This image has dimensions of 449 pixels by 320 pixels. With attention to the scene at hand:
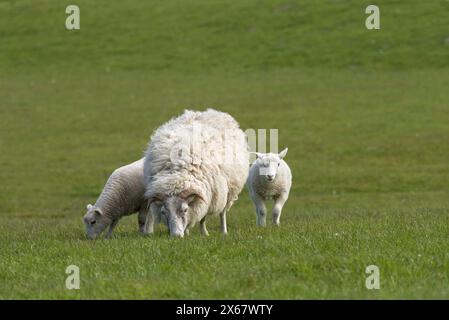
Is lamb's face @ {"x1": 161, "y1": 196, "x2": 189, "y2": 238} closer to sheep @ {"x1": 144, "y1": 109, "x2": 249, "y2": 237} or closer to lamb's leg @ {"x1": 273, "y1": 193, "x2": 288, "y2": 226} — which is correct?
sheep @ {"x1": 144, "y1": 109, "x2": 249, "y2": 237}

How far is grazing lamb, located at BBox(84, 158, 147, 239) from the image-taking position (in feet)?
46.7

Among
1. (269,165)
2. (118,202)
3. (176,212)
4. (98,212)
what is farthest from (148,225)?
(269,165)

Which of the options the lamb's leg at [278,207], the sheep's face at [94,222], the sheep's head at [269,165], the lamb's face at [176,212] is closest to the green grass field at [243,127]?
the sheep's face at [94,222]

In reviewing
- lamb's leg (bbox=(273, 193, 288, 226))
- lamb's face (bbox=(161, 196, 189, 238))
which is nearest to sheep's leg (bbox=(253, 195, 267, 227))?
lamb's leg (bbox=(273, 193, 288, 226))

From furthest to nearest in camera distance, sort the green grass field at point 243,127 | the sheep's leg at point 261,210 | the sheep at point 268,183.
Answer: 1. the sheep's leg at point 261,210
2. the sheep at point 268,183
3. the green grass field at point 243,127

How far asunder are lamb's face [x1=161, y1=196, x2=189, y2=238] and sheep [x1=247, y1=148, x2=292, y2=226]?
2677mm

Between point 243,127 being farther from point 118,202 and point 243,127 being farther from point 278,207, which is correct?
point 118,202

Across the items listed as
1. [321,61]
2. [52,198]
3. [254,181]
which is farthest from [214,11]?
[254,181]

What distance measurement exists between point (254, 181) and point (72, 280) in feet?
22.6

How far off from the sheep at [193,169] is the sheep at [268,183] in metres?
0.45

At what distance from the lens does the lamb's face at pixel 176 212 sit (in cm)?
1230

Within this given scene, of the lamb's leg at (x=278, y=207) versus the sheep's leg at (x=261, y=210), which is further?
the sheep's leg at (x=261, y=210)

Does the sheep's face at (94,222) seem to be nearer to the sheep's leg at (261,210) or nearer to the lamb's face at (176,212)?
the lamb's face at (176,212)

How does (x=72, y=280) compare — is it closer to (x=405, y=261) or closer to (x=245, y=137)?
(x=405, y=261)
